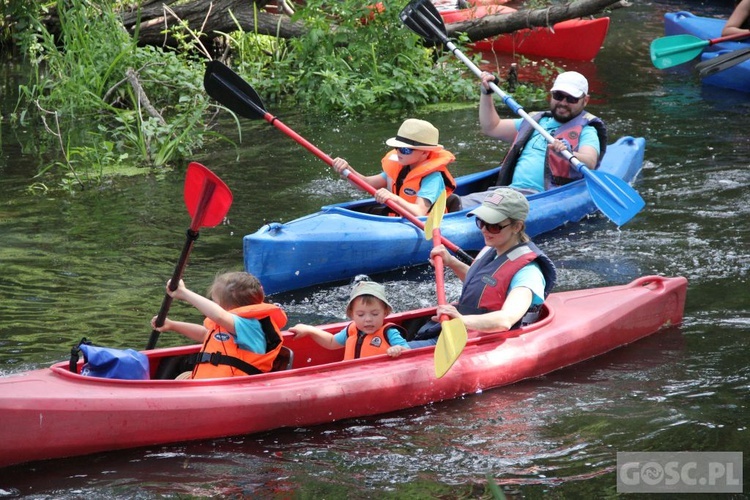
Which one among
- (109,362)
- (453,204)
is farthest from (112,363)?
(453,204)

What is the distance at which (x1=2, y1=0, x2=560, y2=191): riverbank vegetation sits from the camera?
815 cm

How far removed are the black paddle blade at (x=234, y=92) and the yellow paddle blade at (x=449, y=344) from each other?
2516 mm

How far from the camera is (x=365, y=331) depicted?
15.1 feet

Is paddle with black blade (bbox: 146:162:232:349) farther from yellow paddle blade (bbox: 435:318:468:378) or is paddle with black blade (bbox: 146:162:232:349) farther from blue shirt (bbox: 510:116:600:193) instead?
blue shirt (bbox: 510:116:600:193)

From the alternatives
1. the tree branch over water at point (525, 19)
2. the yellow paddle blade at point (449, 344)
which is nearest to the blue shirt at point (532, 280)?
the yellow paddle blade at point (449, 344)

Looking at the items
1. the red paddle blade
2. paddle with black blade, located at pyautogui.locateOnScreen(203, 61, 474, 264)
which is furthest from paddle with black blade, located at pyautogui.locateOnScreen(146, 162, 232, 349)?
paddle with black blade, located at pyautogui.locateOnScreen(203, 61, 474, 264)

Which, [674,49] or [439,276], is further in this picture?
[674,49]

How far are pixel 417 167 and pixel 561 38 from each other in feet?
21.7

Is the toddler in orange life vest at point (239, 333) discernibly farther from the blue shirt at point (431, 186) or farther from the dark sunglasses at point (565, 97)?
the dark sunglasses at point (565, 97)

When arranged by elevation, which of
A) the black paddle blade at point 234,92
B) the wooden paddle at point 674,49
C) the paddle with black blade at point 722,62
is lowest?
the paddle with black blade at point 722,62

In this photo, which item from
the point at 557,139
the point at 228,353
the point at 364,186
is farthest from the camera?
the point at 557,139

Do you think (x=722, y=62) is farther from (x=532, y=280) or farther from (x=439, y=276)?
(x=439, y=276)

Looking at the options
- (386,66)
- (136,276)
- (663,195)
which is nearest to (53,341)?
(136,276)

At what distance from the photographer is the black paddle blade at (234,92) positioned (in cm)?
635
